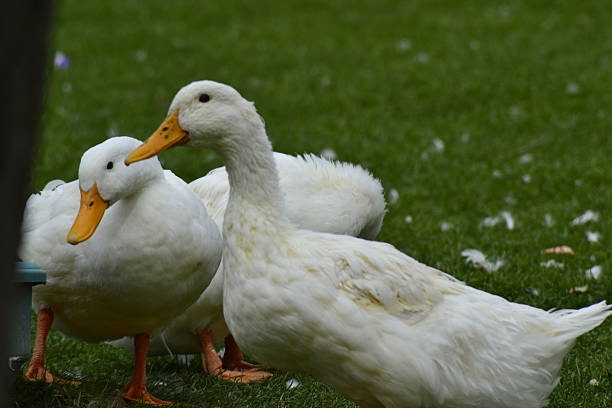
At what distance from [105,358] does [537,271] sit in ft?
8.72

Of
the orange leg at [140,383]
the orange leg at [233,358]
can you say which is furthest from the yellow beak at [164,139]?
the orange leg at [233,358]

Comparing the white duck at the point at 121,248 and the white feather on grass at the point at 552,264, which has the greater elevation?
the white duck at the point at 121,248

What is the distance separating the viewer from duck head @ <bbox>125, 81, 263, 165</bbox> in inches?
150

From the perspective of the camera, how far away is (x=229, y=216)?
388cm

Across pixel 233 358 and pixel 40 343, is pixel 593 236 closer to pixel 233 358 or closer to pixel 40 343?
pixel 233 358

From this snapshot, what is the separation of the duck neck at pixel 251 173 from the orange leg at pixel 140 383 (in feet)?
3.83

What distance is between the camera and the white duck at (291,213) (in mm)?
5238

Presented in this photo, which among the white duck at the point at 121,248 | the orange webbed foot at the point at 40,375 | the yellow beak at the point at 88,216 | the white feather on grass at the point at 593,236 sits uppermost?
the yellow beak at the point at 88,216

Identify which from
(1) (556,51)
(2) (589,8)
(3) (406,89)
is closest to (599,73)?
(1) (556,51)

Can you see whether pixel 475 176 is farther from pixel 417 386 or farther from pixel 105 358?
pixel 417 386

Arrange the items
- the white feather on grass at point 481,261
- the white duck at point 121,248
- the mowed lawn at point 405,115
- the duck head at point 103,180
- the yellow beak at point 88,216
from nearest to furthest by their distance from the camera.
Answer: the yellow beak at point 88,216
the duck head at point 103,180
the white duck at point 121,248
the mowed lawn at point 405,115
the white feather on grass at point 481,261

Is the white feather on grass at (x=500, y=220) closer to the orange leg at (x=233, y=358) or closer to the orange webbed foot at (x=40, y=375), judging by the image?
the orange leg at (x=233, y=358)

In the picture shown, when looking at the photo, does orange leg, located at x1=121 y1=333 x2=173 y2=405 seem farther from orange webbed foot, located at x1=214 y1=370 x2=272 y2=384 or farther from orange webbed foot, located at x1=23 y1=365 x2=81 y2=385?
orange webbed foot, located at x1=214 y1=370 x2=272 y2=384

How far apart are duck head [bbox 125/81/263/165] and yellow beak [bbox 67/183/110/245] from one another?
39 cm
